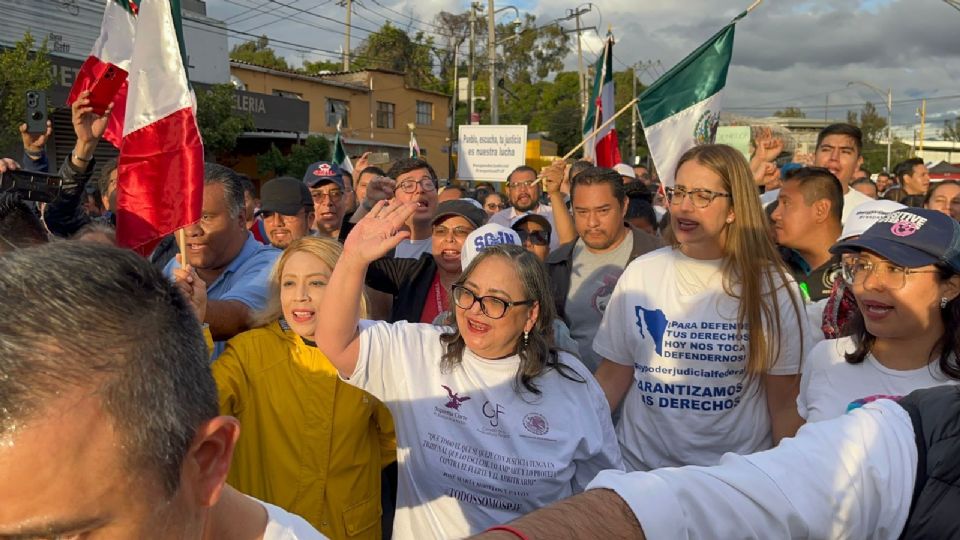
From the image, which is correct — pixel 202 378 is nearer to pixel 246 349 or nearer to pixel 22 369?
pixel 22 369

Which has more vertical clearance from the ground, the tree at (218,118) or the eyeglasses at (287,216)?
the tree at (218,118)

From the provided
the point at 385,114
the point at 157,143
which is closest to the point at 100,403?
the point at 157,143

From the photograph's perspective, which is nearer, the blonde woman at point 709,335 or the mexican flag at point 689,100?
the blonde woman at point 709,335

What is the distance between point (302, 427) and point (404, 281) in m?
1.36

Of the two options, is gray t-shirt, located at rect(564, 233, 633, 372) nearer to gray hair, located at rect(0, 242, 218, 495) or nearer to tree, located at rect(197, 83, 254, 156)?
gray hair, located at rect(0, 242, 218, 495)

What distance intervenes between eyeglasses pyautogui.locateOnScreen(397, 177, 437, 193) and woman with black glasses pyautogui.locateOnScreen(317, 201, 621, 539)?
2.09 meters

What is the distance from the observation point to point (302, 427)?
269 centimetres

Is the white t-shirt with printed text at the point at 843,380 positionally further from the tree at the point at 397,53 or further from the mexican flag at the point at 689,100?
the tree at the point at 397,53

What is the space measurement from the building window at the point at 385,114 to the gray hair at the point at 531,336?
3604cm

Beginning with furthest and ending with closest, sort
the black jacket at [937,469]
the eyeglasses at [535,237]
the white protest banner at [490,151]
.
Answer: the white protest banner at [490,151]
the eyeglasses at [535,237]
the black jacket at [937,469]

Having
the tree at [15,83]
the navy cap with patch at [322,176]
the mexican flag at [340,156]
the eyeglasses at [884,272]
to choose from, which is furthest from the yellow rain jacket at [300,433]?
the tree at [15,83]

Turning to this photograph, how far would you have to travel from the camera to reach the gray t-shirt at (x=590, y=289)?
13.0ft

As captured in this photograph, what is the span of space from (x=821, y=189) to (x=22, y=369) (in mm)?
4104

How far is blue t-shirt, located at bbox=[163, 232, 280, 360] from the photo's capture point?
124 inches
